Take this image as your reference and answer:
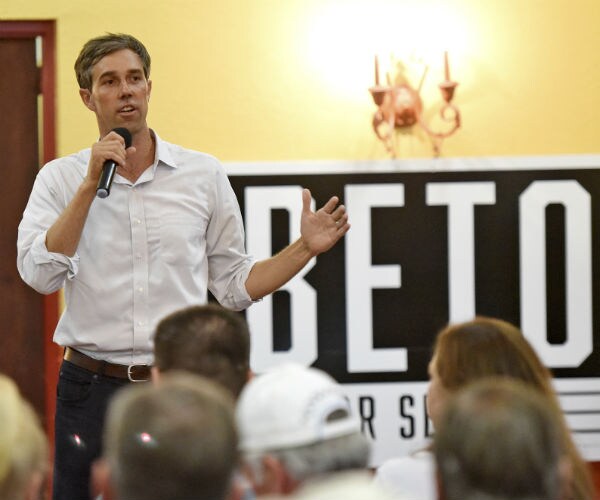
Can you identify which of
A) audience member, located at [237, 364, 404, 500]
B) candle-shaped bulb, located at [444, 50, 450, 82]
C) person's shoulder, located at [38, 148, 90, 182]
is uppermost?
candle-shaped bulb, located at [444, 50, 450, 82]

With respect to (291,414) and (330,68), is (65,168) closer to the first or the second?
(330,68)

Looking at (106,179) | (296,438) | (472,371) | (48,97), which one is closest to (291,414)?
(296,438)

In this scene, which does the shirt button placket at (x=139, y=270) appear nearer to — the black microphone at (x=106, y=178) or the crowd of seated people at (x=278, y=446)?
the black microphone at (x=106, y=178)

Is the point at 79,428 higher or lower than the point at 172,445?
lower

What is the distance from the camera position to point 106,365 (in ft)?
9.00

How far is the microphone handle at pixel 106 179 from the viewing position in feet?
8.37

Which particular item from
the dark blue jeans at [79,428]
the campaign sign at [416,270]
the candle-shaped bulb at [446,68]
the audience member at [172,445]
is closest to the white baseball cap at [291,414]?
the audience member at [172,445]

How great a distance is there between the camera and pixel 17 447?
1378mm

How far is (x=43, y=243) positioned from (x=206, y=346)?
933 mm

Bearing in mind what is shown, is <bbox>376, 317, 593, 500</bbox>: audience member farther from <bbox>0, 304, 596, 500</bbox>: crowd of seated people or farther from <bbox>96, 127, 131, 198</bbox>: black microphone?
<bbox>96, 127, 131, 198</bbox>: black microphone

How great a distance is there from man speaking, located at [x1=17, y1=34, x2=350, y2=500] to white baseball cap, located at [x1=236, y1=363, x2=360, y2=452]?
1257mm

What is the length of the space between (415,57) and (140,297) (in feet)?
5.67

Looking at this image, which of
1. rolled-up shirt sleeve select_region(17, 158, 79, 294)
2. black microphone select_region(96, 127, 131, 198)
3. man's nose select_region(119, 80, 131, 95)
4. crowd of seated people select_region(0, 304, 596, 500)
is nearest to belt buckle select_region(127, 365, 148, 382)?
rolled-up shirt sleeve select_region(17, 158, 79, 294)

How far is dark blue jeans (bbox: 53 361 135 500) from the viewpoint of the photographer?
8.85 feet
